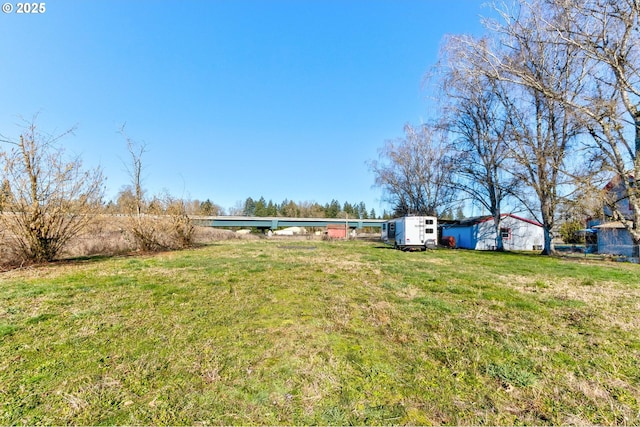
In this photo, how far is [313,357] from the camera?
272 centimetres

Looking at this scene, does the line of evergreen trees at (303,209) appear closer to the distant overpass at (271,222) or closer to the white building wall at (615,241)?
the distant overpass at (271,222)

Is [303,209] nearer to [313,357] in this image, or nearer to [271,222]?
[271,222]

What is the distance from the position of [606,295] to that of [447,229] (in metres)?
25.3

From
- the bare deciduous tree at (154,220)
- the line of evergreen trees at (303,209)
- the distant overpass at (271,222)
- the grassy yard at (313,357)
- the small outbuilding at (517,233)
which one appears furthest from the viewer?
the line of evergreen trees at (303,209)

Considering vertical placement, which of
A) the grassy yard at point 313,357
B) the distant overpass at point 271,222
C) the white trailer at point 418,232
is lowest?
the grassy yard at point 313,357

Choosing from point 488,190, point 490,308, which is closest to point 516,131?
point 488,190

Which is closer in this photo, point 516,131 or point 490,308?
point 490,308

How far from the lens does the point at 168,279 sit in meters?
6.68

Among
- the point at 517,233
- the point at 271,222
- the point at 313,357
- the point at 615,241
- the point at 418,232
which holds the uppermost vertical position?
the point at 271,222

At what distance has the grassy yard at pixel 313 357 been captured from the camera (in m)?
1.95

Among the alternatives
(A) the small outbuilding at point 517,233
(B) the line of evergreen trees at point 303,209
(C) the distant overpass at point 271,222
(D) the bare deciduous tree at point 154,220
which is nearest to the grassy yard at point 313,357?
(D) the bare deciduous tree at point 154,220

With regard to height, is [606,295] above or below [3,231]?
below

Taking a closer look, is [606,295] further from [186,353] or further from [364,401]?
[186,353]

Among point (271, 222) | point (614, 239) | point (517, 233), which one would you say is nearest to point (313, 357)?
point (614, 239)
